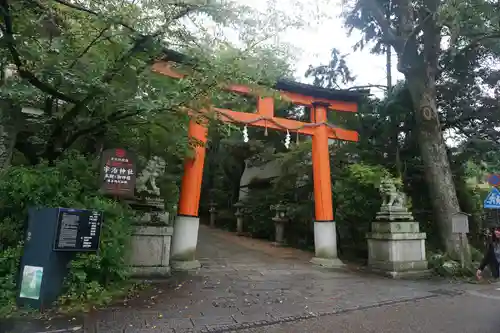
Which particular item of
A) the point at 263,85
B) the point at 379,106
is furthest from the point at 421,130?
the point at 263,85

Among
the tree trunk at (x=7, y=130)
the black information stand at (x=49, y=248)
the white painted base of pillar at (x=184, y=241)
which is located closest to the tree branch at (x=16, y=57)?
the tree trunk at (x=7, y=130)

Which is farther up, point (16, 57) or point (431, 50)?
point (431, 50)

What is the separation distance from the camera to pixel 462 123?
41.3ft

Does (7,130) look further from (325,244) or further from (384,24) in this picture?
(384,24)

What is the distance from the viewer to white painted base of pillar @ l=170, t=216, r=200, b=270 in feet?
28.0

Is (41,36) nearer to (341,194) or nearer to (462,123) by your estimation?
(341,194)

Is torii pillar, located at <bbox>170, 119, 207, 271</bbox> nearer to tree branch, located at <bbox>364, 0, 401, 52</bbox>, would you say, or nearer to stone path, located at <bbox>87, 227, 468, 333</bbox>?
stone path, located at <bbox>87, 227, 468, 333</bbox>

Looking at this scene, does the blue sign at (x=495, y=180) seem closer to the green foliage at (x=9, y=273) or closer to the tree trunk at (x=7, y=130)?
the green foliage at (x=9, y=273)

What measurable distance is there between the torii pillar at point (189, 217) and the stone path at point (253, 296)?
60 centimetres

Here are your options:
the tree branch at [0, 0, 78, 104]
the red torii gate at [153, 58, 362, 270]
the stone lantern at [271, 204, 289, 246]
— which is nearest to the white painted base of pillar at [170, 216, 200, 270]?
the red torii gate at [153, 58, 362, 270]

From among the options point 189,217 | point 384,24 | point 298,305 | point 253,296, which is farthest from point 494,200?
point 189,217

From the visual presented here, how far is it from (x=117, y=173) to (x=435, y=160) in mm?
9441

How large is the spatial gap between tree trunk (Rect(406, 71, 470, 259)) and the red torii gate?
1971 mm

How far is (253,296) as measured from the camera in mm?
6176
